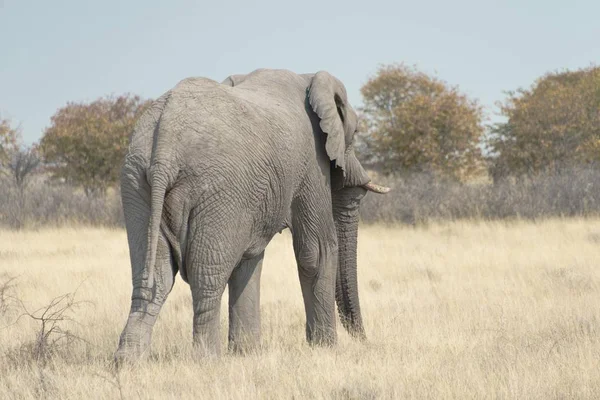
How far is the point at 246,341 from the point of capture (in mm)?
6785

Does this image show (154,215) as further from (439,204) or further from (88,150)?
(88,150)

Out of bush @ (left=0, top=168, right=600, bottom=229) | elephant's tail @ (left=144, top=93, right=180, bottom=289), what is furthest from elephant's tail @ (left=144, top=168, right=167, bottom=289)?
bush @ (left=0, top=168, right=600, bottom=229)

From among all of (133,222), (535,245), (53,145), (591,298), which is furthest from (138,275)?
(53,145)

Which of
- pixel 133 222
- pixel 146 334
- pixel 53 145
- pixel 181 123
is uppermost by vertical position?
pixel 53 145

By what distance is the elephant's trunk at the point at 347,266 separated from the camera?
7.49m

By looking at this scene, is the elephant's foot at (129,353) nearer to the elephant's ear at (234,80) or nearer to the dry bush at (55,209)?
the elephant's ear at (234,80)

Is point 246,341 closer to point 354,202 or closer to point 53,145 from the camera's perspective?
point 354,202

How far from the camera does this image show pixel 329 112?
262 inches

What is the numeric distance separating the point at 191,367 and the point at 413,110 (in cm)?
2818

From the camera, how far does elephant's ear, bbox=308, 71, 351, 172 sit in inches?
260

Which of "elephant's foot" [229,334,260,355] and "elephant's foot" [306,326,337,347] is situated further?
"elephant's foot" [306,326,337,347]

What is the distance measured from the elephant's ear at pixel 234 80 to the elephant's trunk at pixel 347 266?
4.28 feet

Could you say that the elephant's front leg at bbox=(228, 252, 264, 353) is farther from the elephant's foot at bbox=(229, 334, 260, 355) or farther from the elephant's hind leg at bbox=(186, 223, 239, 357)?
the elephant's hind leg at bbox=(186, 223, 239, 357)

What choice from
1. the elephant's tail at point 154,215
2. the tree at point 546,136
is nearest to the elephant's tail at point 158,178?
the elephant's tail at point 154,215
